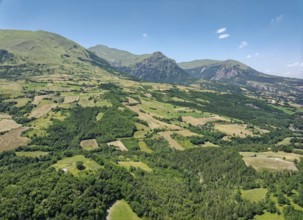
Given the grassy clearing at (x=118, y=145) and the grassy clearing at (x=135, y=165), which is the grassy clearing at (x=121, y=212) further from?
the grassy clearing at (x=118, y=145)

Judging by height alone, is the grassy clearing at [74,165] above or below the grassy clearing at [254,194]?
above

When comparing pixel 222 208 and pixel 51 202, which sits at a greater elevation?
pixel 51 202

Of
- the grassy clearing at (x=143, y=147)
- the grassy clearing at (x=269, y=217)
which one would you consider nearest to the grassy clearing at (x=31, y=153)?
the grassy clearing at (x=143, y=147)

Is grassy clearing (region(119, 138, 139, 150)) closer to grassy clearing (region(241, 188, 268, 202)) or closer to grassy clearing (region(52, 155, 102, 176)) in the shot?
grassy clearing (region(52, 155, 102, 176))

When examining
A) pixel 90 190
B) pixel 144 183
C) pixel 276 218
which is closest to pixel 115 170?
pixel 144 183

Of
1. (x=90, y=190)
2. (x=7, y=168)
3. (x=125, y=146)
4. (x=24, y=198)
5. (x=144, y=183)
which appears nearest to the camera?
(x=24, y=198)

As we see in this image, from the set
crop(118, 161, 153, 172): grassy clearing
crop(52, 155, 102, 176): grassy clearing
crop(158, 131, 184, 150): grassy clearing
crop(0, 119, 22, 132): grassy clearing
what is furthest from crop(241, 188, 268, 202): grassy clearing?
crop(0, 119, 22, 132): grassy clearing

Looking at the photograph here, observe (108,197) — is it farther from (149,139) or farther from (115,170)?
(149,139)
